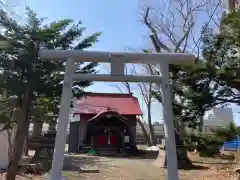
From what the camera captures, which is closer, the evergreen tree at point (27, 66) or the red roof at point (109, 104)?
the evergreen tree at point (27, 66)

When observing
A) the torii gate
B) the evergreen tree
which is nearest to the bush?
the torii gate

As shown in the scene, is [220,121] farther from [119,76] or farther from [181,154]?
[119,76]

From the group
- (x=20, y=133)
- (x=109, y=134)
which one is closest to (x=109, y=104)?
(x=109, y=134)

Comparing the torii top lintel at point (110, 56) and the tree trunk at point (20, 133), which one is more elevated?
the torii top lintel at point (110, 56)

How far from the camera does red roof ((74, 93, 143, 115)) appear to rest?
16266 millimetres

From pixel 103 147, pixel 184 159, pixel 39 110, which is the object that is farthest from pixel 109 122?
pixel 39 110

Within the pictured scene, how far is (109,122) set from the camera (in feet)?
50.6

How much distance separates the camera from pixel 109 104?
57.5 ft

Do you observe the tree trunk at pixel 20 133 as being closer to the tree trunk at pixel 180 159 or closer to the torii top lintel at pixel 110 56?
the torii top lintel at pixel 110 56

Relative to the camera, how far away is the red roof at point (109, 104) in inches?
640

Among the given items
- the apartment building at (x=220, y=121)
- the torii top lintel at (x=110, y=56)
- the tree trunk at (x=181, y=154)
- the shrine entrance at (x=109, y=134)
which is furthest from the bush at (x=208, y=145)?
the shrine entrance at (x=109, y=134)

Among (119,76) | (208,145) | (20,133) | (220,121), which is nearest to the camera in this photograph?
(119,76)

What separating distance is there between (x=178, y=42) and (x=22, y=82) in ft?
34.8

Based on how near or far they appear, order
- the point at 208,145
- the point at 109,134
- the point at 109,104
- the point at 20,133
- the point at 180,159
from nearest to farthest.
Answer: the point at 20,133 < the point at 208,145 < the point at 180,159 < the point at 109,134 < the point at 109,104
